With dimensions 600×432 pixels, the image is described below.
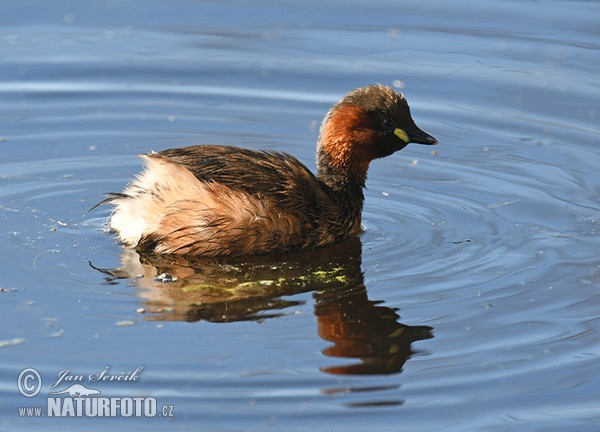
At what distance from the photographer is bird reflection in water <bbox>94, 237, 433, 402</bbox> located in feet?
23.0

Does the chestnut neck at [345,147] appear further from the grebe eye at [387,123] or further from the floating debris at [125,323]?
the floating debris at [125,323]

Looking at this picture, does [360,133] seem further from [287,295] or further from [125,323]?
[125,323]

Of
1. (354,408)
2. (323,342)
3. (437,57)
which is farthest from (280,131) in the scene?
(354,408)

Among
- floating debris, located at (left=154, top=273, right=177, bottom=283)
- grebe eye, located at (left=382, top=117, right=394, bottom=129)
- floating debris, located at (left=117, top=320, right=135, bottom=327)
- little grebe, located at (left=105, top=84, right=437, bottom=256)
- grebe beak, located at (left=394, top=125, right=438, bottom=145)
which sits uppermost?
grebe eye, located at (left=382, top=117, right=394, bottom=129)

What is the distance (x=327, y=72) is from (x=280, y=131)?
4.13 feet

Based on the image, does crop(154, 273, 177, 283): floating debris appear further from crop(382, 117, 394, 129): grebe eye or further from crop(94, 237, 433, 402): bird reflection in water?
crop(382, 117, 394, 129): grebe eye

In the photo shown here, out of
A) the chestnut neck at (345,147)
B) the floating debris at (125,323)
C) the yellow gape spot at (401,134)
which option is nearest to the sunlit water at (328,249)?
the floating debris at (125,323)

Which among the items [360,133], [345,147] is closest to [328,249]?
[345,147]

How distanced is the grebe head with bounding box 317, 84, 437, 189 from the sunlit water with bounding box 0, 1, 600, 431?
0.46 m

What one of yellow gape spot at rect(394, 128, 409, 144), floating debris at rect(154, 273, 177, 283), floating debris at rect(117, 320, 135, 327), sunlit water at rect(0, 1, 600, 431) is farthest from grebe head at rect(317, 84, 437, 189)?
floating debris at rect(117, 320, 135, 327)

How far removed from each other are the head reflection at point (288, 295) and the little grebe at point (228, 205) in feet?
0.34

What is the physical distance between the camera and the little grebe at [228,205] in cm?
810

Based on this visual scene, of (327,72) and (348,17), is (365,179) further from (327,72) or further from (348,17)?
(348,17)

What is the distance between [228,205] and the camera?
26.6ft
